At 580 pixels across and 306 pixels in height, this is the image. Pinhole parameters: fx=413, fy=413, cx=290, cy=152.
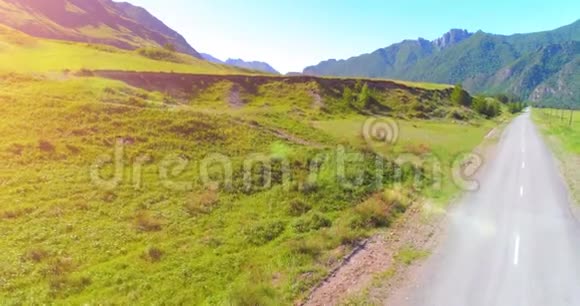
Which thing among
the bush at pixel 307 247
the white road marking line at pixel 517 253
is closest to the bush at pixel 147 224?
the bush at pixel 307 247

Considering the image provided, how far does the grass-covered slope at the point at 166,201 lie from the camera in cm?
1501

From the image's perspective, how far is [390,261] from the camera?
17531 millimetres

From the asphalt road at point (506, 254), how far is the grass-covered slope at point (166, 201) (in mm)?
3699

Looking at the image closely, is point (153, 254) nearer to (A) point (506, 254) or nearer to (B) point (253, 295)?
(B) point (253, 295)

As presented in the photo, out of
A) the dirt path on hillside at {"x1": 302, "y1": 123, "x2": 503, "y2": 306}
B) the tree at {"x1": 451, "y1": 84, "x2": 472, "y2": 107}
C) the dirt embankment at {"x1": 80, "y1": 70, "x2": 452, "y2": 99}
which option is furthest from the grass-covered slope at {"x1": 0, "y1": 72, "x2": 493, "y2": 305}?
the tree at {"x1": 451, "y1": 84, "x2": 472, "y2": 107}

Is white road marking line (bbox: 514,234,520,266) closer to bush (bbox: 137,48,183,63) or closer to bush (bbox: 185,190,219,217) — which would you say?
bush (bbox: 185,190,219,217)

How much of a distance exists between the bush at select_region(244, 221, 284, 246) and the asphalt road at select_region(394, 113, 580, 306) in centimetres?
722

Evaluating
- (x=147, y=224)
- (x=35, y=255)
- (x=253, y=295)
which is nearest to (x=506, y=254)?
(x=253, y=295)

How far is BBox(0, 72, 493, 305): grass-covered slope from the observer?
1501 cm

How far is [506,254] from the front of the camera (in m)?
17.9

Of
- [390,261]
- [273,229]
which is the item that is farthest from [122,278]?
[390,261]

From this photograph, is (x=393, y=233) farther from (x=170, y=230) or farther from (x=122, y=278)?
(x=122, y=278)

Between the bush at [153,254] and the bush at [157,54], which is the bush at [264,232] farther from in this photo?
the bush at [157,54]

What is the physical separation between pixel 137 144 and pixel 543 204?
2780cm
